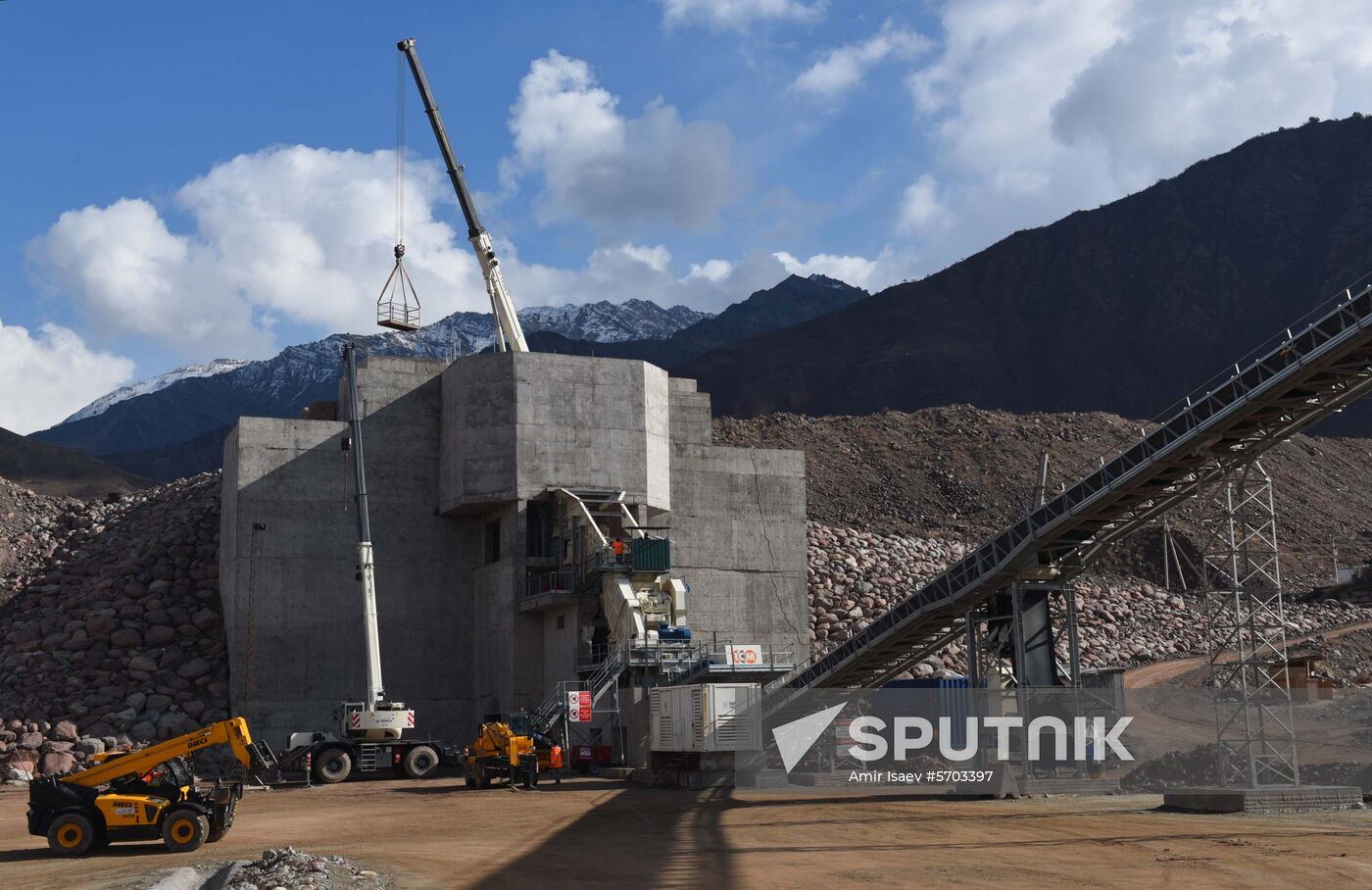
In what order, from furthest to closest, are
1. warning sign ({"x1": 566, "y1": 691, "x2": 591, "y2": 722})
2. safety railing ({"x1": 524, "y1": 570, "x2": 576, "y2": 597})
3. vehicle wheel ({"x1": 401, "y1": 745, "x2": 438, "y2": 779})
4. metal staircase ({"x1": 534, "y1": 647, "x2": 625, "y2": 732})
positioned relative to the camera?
safety railing ({"x1": 524, "y1": 570, "x2": 576, "y2": 597})
metal staircase ({"x1": 534, "y1": 647, "x2": 625, "y2": 732})
warning sign ({"x1": 566, "y1": 691, "x2": 591, "y2": 722})
vehicle wheel ({"x1": 401, "y1": 745, "x2": 438, "y2": 779})

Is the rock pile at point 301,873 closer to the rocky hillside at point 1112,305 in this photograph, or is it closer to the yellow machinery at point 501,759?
the yellow machinery at point 501,759

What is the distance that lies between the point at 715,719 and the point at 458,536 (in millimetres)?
18490

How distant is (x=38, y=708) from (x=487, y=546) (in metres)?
15.4

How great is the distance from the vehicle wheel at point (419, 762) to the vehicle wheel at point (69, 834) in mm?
18133

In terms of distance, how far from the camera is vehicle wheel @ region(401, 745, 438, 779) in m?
42.0

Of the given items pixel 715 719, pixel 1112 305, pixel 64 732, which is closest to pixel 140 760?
pixel 715 719

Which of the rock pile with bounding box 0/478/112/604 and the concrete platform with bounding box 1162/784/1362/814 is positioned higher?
the rock pile with bounding box 0/478/112/604

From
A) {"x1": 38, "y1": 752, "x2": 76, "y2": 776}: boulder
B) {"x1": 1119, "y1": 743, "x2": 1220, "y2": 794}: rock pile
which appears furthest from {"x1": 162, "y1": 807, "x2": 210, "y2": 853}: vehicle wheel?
{"x1": 38, "y1": 752, "x2": 76, "y2": 776}: boulder

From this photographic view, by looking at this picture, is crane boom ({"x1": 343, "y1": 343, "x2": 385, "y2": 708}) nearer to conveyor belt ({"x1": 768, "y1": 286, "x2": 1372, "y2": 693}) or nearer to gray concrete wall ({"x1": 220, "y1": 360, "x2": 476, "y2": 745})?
gray concrete wall ({"x1": 220, "y1": 360, "x2": 476, "y2": 745})

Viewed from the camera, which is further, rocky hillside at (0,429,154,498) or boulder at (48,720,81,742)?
rocky hillside at (0,429,154,498)

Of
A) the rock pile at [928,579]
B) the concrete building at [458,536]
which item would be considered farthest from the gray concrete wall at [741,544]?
the rock pile at [928,579]

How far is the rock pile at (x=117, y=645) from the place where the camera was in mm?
45438

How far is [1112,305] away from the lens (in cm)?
14825

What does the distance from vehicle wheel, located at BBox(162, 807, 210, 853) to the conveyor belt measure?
18.1 metres
